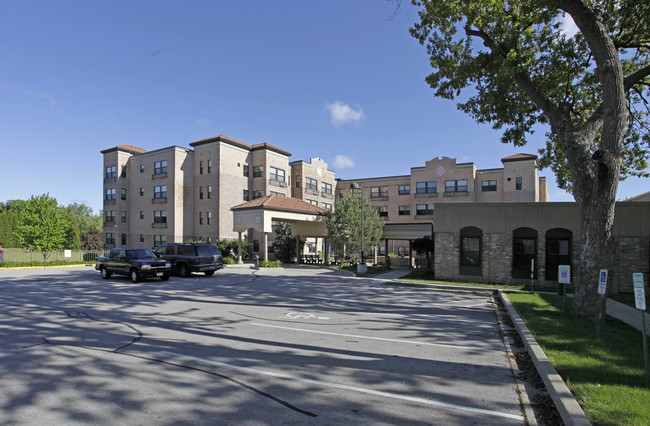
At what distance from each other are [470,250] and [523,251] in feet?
8.85

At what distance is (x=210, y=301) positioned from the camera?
13.1 metres

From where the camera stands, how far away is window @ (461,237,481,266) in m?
20.9

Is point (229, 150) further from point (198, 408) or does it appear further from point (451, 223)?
point (198, 408)

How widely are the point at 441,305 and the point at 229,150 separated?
32833 millimetres

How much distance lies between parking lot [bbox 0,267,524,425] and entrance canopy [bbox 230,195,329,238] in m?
17.0

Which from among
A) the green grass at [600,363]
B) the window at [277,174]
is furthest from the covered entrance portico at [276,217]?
the green grass at [600,363]

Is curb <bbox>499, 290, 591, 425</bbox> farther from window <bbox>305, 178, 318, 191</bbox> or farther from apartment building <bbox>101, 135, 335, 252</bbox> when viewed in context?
window <bbox>305, 178, 318, 191</bbox>

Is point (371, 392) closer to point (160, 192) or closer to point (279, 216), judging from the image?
point (279, 216)

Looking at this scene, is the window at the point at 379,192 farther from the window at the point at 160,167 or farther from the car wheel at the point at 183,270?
the car wheel at the point at 183,270

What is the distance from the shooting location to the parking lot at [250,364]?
178 inches

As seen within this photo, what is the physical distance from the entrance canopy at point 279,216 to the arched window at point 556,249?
56.3 ft

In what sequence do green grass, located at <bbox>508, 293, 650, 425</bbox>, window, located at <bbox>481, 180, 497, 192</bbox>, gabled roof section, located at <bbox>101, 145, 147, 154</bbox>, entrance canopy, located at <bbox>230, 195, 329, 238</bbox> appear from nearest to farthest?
green grass, located at <bbox>508, 293, 650, 425</bbox> < entrance canopy, located at <bbox>230, 195, 329, 238</bbox> < window, located at <bbox>481, 180, 497, 192</bbox> < gabled roof section, located at <bbox>101, 145, 147, 154</bbox>

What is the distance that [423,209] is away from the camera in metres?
47.0

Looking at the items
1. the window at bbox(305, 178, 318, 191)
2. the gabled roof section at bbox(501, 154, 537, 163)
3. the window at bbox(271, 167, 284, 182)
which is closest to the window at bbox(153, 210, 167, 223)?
the window at bbox(271, 167, 284, 182)
